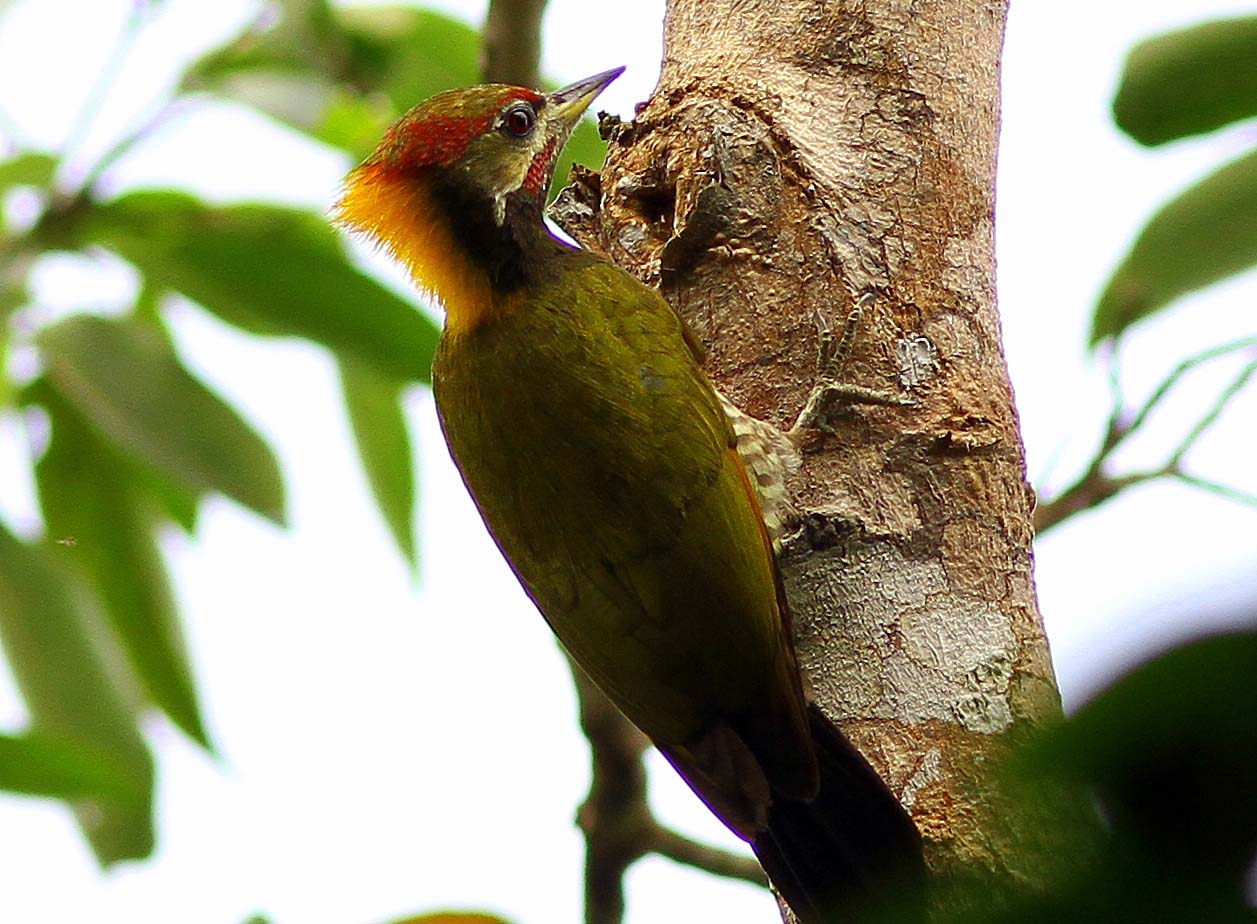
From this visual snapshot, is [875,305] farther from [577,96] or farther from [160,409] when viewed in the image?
[160,409]

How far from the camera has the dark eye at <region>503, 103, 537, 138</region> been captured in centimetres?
346

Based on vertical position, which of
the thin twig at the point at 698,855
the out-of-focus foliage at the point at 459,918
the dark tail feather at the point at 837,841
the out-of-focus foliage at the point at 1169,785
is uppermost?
the out-of-focus foliage at the point at 1169,785

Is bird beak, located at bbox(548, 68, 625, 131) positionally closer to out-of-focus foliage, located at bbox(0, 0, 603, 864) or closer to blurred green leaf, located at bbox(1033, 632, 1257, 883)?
out-of-focus foliage, located at bbox(0, 0, 603, 864)

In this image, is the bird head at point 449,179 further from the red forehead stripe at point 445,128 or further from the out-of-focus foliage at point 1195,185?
the out-of-focus foliage at point 1195,185

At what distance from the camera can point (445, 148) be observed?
342 centimetres

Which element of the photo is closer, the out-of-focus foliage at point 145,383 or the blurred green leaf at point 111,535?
the out-of-focus foliage at point 145,383

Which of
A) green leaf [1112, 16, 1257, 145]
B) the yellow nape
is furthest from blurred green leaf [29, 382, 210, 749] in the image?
green leaf [1112, 16, 1257, 145]

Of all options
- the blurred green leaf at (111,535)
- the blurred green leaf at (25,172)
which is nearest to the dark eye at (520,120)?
the blurred green leaf at (25,172)

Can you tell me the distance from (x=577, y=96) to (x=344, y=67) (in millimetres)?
739

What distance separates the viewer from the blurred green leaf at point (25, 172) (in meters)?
3.68

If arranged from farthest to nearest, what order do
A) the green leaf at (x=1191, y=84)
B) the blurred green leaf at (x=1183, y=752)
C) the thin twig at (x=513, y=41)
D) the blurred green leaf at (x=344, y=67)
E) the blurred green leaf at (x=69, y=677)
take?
the blurred green leaf at (x=344, y=67) < the blurred green leaf at (x=69, y=677) < the thin twig at (x=513, y=41) < the green leaf at (x=1191, y=84) < the blurred green leaf at (x=1183, y=752)

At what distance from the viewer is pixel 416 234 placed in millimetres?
3490

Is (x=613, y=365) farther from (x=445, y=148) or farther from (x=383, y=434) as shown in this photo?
(x=383, y=434)

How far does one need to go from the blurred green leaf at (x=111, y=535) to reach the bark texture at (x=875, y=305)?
147cm
